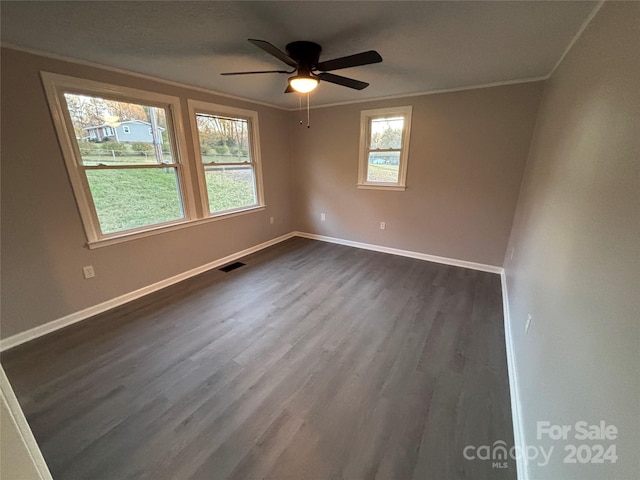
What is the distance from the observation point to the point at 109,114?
2518mm

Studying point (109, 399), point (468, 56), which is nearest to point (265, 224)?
point (109, 399)

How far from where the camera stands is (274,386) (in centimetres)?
178

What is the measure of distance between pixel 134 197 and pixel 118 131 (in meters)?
0.66

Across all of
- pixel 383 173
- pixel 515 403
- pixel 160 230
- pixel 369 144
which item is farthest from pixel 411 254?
pixel 160 230

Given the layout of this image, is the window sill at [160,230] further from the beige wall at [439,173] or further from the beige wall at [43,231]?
the beige wall at [439,173]

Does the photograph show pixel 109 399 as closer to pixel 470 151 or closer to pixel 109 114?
pixel 109 114

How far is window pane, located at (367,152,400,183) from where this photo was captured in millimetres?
3910

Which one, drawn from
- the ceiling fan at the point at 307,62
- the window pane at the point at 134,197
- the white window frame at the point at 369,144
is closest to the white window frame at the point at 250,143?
the window pane at the point at 134,197

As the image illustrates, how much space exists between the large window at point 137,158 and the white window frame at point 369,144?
1750mm

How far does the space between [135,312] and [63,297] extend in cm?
59

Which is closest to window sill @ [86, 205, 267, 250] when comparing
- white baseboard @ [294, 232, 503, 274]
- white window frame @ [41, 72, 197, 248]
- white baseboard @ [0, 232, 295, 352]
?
white window frame @ [41, 72, 197, 248]

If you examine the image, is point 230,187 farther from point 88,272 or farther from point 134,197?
point 88,272

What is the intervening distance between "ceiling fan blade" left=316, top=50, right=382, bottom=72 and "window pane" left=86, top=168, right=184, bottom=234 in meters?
2.20

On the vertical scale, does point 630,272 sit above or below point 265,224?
above
